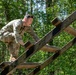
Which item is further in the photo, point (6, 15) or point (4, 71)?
point (6, 15)

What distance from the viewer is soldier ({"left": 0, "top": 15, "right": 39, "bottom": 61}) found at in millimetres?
5714

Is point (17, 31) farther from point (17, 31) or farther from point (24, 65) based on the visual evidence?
point (24, 65)

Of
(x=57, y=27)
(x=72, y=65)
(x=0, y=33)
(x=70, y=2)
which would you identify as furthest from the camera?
(x=70, y=2)

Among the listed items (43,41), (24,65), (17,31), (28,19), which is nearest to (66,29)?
(43,41)

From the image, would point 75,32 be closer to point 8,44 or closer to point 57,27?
point 57,27

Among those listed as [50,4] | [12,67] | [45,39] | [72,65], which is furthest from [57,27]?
[50,4]

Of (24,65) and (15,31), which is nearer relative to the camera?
(15,31)

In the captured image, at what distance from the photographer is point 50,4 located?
22109 millimetres

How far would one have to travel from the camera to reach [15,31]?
18.8 ft

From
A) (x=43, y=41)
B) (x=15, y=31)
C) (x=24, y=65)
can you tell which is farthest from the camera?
(x=24, y=65)

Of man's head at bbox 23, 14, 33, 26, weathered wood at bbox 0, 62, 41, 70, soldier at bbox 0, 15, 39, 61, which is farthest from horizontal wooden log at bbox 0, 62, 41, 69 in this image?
man's head at bbox 23, 14, 33, 26

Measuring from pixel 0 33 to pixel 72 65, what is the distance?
12.9m

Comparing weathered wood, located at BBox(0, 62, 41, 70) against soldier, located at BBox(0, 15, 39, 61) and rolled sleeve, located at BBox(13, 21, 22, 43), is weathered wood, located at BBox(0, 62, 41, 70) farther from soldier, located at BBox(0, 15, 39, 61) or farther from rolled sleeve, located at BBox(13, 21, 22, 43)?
rolled sleeve, located at BBox(13, 21, 22, 43)

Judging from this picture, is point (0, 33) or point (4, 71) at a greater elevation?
point (0, 33)
